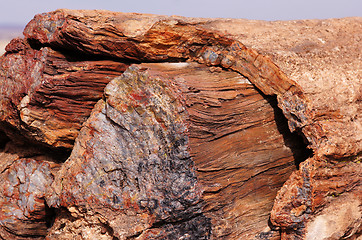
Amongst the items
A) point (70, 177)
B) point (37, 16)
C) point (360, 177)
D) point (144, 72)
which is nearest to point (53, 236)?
point (70, 177)

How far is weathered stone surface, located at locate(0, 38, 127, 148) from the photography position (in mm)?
7703

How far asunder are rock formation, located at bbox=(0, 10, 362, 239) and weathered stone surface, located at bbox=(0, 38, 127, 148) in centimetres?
3

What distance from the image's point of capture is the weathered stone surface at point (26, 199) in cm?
828

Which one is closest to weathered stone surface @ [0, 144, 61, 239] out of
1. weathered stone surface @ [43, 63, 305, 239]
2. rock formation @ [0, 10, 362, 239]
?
rock formation @ [0, 10, 362, 239]

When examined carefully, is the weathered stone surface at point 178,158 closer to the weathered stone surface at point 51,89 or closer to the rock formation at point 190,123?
the rock formation at point 190,123

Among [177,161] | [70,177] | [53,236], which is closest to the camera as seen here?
[177,161]

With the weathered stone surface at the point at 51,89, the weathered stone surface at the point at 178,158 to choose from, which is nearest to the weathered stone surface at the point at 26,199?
the weathered stone surface at the point at 51,89

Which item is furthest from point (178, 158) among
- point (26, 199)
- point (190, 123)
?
point (26, 199)

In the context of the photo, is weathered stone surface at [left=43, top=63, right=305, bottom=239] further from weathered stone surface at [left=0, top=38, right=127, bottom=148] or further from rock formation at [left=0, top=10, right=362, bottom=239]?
weathered stone surface at [left=0, top=38, right=127, bottom=148]

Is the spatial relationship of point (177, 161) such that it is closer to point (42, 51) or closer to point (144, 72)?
point (144, 72)

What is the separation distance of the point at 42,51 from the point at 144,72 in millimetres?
2799

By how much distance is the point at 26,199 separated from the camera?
327 inches

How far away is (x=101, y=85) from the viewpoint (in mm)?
7828

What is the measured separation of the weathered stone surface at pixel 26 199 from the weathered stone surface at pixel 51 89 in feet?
2.84
